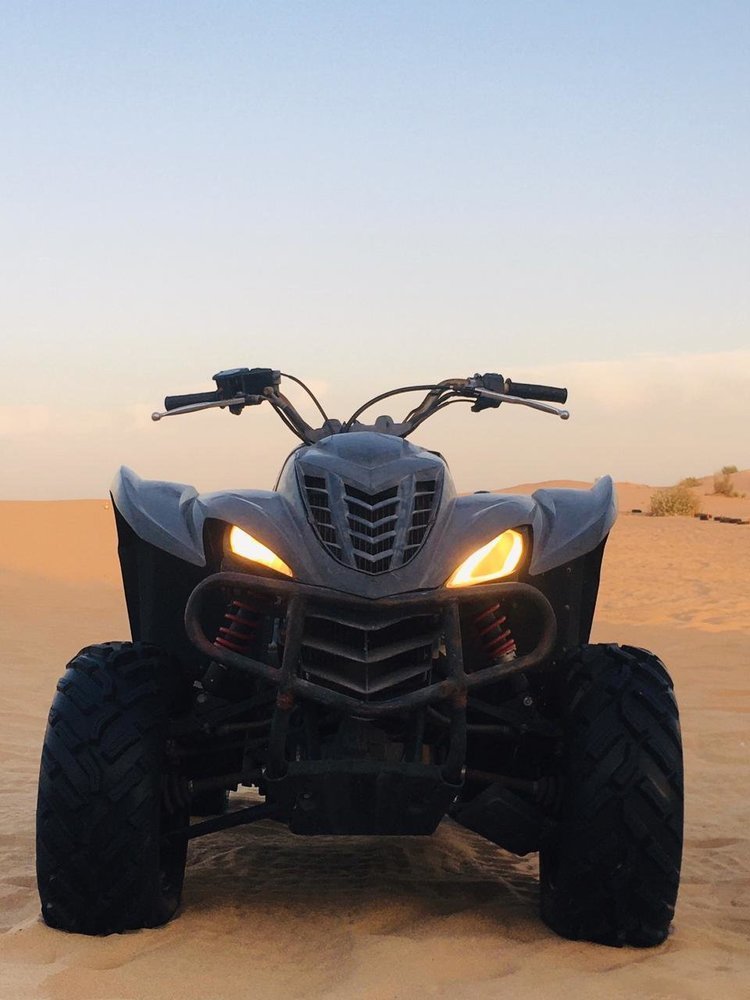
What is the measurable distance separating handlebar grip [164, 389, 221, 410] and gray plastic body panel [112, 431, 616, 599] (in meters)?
0.55

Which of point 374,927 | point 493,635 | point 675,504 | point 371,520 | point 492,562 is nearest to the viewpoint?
point 371,520

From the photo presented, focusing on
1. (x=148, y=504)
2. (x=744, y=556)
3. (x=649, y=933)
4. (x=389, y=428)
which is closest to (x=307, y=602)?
(x=148, y=504)

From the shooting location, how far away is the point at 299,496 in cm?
403

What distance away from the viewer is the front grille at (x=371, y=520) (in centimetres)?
384

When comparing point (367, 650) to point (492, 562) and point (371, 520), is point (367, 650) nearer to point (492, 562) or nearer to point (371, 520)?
point (371, 520)

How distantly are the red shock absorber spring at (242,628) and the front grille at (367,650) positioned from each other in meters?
0.27

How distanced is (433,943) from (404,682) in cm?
84

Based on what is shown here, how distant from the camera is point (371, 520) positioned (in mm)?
3906

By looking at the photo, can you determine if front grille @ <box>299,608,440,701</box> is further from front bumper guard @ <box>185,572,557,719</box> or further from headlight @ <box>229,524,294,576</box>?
headlight @ <box>229,524,294,576</box>

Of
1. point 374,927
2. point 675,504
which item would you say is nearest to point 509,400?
point 374,927

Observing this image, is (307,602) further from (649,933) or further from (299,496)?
(649,933)

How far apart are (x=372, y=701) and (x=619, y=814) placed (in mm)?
846

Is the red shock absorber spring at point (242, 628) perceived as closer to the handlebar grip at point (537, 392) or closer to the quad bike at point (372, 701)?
the quad bike at point (372, 701)

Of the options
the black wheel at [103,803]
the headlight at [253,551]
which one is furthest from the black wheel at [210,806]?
the headlight at [253,551]
